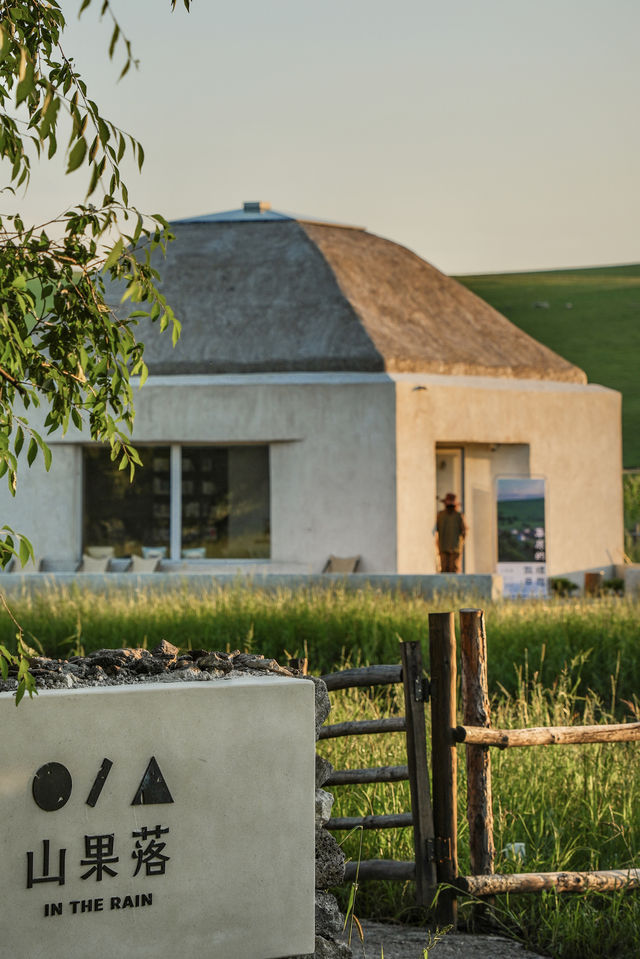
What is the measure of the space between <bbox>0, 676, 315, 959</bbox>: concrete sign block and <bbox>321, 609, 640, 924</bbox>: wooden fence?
1431 millimetres

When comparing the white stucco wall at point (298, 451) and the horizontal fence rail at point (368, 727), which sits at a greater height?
the white stucco wall at point (298, 451)

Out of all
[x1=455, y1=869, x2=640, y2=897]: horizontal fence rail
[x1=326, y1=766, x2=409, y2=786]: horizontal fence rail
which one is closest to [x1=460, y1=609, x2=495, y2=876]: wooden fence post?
[x1=455, y1=869, x2=640, y2=897]: horizontal fence rail

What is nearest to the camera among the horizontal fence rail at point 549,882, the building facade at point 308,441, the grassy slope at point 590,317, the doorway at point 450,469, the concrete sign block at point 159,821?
the concrete sign block at point 159,821

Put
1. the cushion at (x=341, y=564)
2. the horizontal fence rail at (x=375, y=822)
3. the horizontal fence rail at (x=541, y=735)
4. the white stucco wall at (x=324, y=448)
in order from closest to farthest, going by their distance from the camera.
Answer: the horizontal fence rail at (x=541, y=735), the horizontal fence rail at (x=375, y=822), the cushion at (x=341, y=564), the white stucco wall at (x=324, y=448)

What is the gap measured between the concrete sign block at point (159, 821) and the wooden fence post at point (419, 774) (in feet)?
4.55

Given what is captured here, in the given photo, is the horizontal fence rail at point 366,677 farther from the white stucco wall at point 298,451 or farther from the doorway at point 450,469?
the doorway at point 450,469

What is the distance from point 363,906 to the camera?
20.9ft

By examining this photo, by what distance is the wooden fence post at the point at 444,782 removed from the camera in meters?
5.88

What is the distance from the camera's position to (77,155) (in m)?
2.79

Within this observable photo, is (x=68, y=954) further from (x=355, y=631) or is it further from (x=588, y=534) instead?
(x=588, y=534)

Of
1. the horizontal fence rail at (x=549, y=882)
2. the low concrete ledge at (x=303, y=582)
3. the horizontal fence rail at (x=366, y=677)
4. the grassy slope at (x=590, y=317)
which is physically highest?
the grassy slope at (x=590, y=317)

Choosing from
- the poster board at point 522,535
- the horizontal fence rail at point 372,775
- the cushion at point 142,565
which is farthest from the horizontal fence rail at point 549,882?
the cushion at point 142,565

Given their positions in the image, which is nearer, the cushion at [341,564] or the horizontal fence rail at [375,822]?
the horizontal fence rail at [375,822]

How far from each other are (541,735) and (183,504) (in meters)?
14.0
